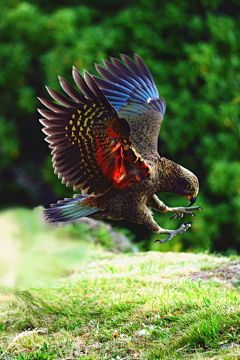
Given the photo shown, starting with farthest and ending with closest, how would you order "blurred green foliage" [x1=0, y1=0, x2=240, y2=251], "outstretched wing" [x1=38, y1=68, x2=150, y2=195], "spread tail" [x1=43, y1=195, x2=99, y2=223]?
"blurred green foliage" [x1=0, y1=0, x2=240, y2=251], "spread tail" [x1=43, y1=195, x2=99, y2=223], "outstretched wing" [x1=38, y1=68, x2=150, y2=195]

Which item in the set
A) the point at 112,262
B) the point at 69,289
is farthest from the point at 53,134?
the point at 112,262

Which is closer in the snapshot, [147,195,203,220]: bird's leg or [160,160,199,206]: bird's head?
[160,160,199,206]: bird's head

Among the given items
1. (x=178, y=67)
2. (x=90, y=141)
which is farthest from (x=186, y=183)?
(x=178, y=67)

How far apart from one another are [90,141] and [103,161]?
0.16 meters

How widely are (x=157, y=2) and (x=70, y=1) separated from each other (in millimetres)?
1669

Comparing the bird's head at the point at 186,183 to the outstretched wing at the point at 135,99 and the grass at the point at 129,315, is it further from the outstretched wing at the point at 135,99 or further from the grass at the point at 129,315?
the grass at the point at 129,315

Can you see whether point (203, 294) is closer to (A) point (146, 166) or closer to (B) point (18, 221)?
(A) point (146, 166)

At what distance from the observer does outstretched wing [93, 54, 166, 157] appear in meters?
3.46

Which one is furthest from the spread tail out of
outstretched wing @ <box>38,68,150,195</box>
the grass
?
the grass

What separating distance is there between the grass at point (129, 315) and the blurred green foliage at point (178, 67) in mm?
2380

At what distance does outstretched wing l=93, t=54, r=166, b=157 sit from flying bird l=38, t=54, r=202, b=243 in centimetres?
1

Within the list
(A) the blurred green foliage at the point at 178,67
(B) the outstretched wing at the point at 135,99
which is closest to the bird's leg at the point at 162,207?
(B) the outstretched wing at the point at 135,99

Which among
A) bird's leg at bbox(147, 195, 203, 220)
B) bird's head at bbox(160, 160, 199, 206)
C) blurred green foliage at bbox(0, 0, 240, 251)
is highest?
blurred green foliage at bbox(0, 0, 240, 251)

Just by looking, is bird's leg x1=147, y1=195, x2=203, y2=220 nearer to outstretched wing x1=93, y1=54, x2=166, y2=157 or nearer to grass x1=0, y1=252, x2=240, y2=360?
outstretched wing x1=93, y1=54, x2=166, y2=157
